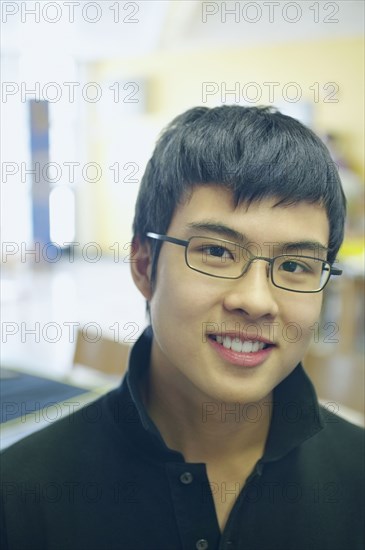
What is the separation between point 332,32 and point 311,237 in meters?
0.63

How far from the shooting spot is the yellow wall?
3.59ft

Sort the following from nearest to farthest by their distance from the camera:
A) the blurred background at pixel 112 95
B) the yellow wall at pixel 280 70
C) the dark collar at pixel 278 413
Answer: the dark collar at pixel 278 413
the blurred background at pixel 112 95
the yellow wall at pixel 280 70

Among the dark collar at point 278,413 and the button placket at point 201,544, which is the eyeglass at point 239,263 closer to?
the dark collar at point 278,413

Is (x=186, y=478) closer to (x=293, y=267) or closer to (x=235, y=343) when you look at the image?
(x=235, y=343)

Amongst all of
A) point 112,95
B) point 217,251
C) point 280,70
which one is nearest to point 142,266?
point 217,251

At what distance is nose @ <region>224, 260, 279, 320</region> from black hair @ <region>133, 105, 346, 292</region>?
9 cm

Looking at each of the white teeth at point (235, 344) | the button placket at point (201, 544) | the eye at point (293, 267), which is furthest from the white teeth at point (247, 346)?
the button placket at point (201, 544)

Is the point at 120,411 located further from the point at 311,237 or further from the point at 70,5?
the point at 70,5

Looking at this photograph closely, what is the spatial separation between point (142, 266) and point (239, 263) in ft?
0.62

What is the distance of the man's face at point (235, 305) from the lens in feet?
2.12

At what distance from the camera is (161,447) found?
0.73 metres

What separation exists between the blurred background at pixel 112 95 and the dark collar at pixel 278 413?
114 millimetres

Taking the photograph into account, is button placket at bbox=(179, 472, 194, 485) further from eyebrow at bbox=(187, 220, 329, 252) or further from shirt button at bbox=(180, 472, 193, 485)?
eyebrow at bbox=(187, 220, 329, 252)

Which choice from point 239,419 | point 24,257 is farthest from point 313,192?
point 24,257
